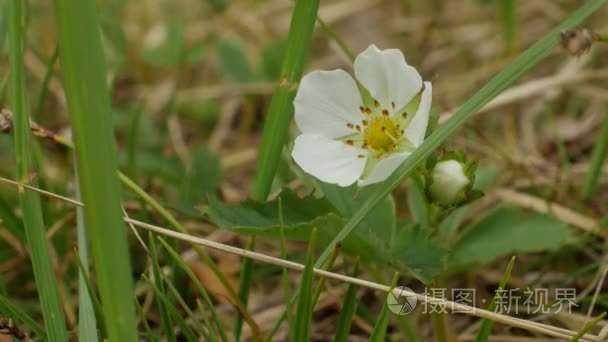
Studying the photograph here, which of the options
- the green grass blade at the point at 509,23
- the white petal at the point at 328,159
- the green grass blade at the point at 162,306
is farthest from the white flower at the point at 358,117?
the green grass blade at the point at 509,23

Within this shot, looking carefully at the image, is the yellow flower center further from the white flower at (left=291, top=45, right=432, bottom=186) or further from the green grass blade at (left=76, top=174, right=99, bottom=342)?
the green grass blade at (left=76, top=174, right=99, bottom=342)

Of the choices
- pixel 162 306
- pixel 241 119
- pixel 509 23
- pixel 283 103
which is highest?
pixel 509 23

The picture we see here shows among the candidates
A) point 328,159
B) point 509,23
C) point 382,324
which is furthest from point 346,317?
point 509,23

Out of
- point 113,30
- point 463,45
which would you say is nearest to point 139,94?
point 113,30

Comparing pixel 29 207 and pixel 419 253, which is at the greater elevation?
pixel 419 253

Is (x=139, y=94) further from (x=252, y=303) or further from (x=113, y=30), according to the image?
(x=252, y=303)

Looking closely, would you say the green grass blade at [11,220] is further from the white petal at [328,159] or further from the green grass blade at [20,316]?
the white petal at [328,159]

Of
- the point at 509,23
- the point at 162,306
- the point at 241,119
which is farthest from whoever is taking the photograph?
the point at 241,119

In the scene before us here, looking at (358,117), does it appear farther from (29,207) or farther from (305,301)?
(29,207)
